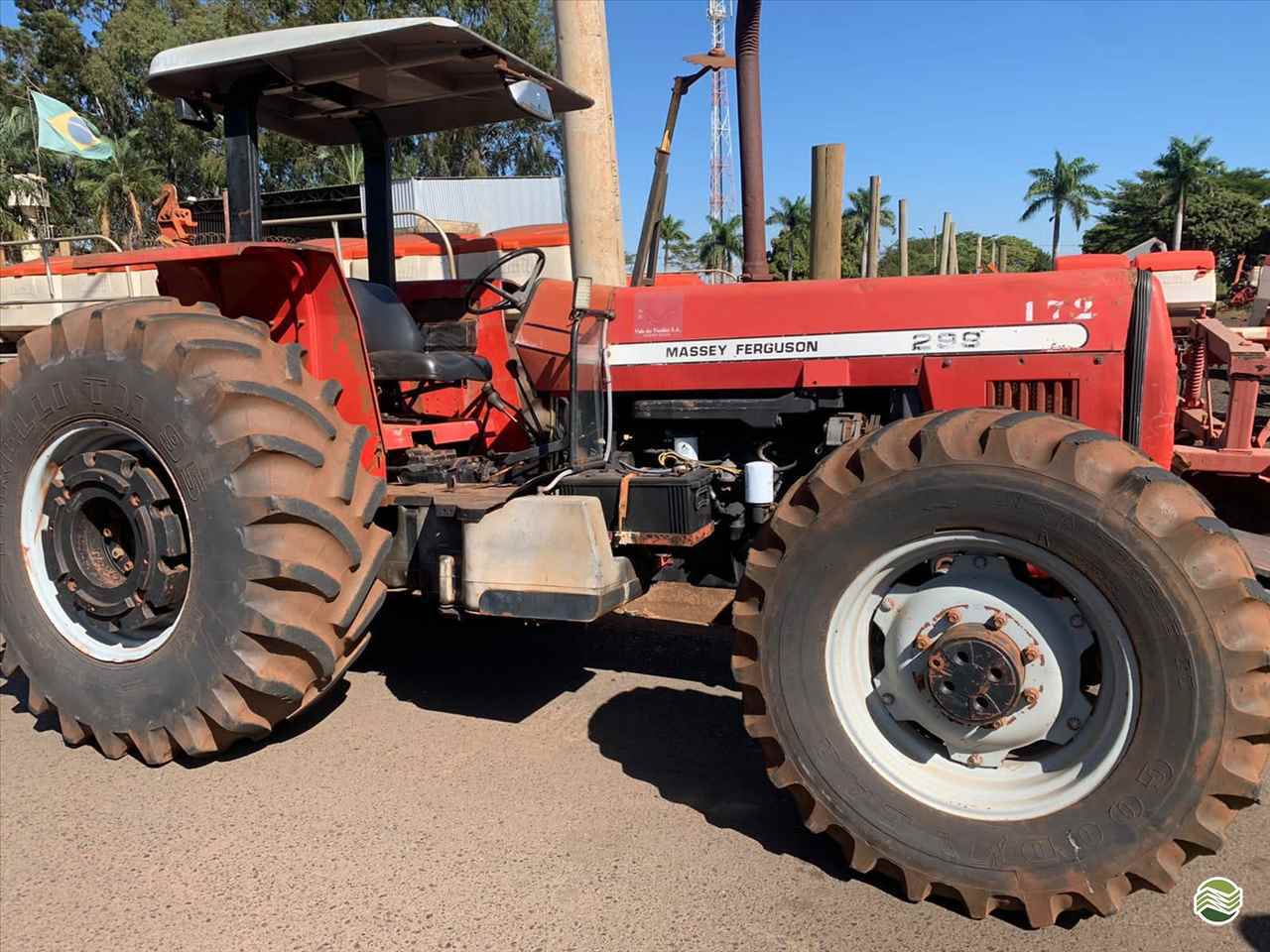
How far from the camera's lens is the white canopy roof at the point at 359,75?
10.3ft

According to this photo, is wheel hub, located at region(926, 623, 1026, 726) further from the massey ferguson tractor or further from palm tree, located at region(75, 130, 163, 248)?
palm tree, located at region(75, 130, 163, 248)

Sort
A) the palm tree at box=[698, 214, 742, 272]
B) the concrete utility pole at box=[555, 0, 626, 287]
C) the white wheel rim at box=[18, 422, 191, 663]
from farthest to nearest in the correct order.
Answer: the palm tree at box=[698, 214, 742, 272]
the concrete utility pole at box=[555, 0, 626, 287]
the white wheel rim at box=[18, 422, 191, 663]

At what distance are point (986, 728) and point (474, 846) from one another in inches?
56.2

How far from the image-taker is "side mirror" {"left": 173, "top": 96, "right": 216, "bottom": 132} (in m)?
3.52

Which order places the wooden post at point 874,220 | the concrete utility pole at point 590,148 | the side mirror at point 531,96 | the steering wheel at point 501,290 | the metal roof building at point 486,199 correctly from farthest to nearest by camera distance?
the metal roof building at point 486,199 → the wooden post at point 874,220 → the concrete utility pole at point 590,148 → the steering wheel at point 501,290 → the side mirror at point 531,96

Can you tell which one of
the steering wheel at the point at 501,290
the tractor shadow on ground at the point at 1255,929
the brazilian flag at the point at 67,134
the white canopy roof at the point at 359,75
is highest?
the brazilian flag at the point at 67,134

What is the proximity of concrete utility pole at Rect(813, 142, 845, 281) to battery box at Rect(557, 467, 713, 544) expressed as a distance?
2.33 meters

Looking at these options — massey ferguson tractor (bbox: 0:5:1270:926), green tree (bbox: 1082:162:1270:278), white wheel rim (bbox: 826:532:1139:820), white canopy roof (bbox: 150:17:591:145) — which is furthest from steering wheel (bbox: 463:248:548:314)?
green tree (bbox: 1082:162:1270:278)

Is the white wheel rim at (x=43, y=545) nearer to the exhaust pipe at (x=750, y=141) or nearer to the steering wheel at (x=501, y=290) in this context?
the steering wheel at (x=501, y=290)

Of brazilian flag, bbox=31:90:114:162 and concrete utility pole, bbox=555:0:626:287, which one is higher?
brazilian flag, bbox=31:90:114:162

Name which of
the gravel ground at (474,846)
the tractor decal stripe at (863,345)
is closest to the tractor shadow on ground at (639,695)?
the gravel ground at (474,846)

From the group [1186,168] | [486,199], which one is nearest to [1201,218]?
[1186,168]

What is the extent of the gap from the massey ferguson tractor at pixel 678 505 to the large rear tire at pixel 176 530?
0.01 metres

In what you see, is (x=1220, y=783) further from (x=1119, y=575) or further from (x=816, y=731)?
(x=816, y=731)
